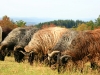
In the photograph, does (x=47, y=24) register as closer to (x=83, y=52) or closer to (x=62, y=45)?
(x=62, y=45)

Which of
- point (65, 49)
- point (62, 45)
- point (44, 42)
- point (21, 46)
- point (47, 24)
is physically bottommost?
point (47, 24)

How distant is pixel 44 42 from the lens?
17453 mm

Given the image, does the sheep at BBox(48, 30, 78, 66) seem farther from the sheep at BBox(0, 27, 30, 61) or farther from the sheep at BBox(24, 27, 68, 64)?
the sheep at BBox(0, 27, 30, 61)

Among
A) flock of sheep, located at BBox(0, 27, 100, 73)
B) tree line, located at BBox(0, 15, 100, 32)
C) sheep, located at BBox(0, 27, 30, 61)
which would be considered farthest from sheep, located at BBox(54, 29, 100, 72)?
tree line, located at BBox(0, 15, 100, 32)

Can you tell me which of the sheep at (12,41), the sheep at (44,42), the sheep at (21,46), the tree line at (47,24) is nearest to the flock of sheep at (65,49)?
the sheep at (44,42)

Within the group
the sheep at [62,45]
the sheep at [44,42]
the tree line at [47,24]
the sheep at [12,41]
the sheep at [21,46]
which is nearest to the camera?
the sheep at [62,45]

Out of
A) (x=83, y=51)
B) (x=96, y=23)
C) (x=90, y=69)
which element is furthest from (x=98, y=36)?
(x=96, y=23)

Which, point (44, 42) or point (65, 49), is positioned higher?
point (65, 49)

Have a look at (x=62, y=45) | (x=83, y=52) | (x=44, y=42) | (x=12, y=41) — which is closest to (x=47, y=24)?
(x=12, y=41)

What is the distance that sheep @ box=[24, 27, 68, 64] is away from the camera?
17172mm

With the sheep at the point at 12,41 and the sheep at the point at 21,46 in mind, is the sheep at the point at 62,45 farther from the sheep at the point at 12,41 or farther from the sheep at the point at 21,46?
the sheep at the point at 12,41

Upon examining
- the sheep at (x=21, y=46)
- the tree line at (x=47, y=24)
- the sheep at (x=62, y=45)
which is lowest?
the tree line at (x=47, y=24)

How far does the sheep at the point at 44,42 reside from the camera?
17172mm

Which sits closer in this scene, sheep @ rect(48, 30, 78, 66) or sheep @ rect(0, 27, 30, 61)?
sheep @ rect(48, 30, 78, 66)
